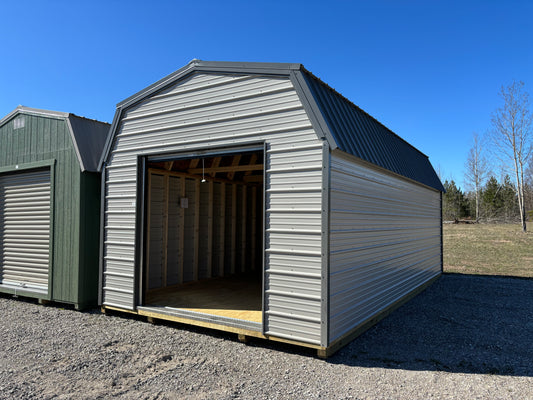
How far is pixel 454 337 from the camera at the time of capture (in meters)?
5.27

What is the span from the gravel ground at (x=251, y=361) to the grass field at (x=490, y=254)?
21.1ft

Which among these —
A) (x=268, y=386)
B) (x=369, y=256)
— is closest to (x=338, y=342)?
(x=268, y=386)

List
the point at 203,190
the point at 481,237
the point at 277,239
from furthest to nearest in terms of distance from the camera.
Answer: the point at 481,237 → the point at 203,190 → the point at 277,239

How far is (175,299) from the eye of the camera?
259 inches

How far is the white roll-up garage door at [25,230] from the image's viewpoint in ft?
23.5

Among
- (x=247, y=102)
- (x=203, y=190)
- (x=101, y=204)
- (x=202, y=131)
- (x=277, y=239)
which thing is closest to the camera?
(x=277, y=239)

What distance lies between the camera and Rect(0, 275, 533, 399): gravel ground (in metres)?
3.53

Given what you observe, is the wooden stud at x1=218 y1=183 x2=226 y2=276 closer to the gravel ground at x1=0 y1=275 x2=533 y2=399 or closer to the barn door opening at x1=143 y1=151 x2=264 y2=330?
the barn door opening at x1=143 y1=151 x2=264 y2=330

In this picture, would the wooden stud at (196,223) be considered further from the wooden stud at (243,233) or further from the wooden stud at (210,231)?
the wooden stud at (243,233)

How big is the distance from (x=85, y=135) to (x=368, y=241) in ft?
17.9

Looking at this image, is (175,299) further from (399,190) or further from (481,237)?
(481,237)

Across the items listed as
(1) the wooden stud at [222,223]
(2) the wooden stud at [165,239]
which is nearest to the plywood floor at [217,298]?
(2) the wooden stud at [165,239]

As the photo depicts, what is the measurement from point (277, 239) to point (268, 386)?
1687 millimetres

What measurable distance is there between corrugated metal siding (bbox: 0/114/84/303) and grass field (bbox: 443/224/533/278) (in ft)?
36.4
